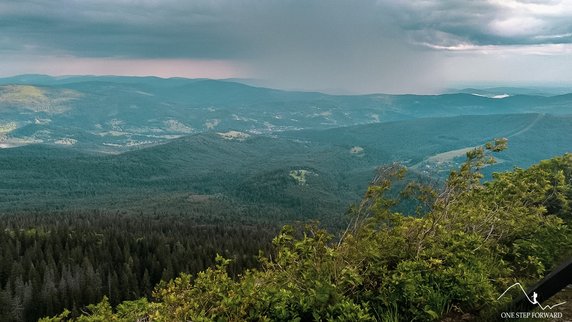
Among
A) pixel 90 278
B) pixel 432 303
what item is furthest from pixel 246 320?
pixel 90 278

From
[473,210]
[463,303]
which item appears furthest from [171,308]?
[473,210]

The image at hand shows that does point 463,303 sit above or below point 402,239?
below

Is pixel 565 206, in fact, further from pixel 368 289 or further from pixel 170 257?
pixel 170 257

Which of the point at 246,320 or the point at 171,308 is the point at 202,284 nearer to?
the point at 171,308

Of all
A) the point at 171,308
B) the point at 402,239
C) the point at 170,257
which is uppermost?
the point at 402,239

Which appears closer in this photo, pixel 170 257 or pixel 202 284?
pixel 202 284

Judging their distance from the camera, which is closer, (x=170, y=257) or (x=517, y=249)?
(x=517, y=249)

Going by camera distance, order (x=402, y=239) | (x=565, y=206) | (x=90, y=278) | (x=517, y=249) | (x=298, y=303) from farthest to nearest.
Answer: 1. (x=90, y=278)
2. (x=565, y=206)
3. (x=517, y=249)
4. (x=402, y=239)
5. (x=298, y=303)

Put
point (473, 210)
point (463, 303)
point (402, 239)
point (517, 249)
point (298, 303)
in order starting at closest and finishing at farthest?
1. point (298, 303)
2. point (463, 303)
3. point (402, 239)
4. point (517, 249)
5. point (473, 210)

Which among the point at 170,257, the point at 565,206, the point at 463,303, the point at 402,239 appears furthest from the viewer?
the point at 170,257
